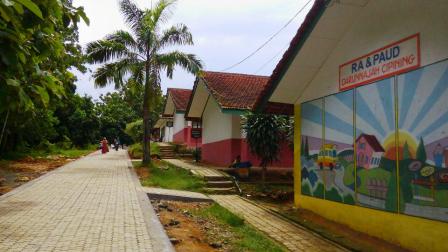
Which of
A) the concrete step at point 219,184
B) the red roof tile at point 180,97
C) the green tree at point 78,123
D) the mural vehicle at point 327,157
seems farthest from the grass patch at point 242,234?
the green tree at point 78,123

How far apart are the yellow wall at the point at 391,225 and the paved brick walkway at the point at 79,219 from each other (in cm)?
409

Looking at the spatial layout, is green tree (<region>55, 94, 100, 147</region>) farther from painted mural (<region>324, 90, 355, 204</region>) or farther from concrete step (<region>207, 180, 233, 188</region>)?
painted mural (<region>324, 90, 355, 204</region>)

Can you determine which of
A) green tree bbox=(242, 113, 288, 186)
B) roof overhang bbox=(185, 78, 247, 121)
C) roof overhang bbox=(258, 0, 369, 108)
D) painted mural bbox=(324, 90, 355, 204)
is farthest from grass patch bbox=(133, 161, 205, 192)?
painted mural bbox=(324, 90, 355, 204)

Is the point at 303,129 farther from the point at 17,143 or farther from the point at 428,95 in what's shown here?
the point at 17,143

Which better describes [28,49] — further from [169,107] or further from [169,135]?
[169,135]

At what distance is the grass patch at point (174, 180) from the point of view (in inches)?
575

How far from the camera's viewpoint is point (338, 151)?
971 centimetres

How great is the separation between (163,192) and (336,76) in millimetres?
6040

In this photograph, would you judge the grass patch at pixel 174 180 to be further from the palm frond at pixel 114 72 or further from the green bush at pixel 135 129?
the green bush at pixel 135 129

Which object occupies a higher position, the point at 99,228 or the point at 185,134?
the point at 185,134

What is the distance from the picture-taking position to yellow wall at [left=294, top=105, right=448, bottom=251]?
6.81 meters

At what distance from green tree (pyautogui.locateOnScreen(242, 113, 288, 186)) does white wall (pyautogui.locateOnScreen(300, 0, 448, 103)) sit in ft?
15.4

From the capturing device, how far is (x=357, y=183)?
8.93 meters

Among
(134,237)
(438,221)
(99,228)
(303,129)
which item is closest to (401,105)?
(438,221)
